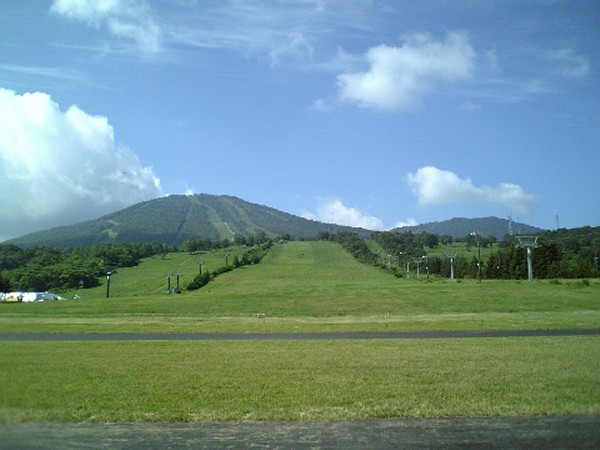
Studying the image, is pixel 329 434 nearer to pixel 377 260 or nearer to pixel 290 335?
pixel 290 335

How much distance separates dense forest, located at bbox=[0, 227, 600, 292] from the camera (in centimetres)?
8269

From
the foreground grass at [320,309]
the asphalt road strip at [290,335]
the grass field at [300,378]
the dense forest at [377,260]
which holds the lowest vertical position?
the foreground grass at [320,309]

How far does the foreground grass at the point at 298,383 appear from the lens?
36.5ft

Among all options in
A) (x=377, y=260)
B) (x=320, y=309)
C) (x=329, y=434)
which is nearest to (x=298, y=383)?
(x=329, y=434)

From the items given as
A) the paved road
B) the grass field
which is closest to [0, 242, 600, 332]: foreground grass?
the grass field

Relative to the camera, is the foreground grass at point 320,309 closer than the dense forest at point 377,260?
Yes

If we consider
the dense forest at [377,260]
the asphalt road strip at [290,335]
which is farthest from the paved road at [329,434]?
the dense forest at [377,260]

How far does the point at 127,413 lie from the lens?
1112 centimetres

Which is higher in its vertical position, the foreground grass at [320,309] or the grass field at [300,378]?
the grass field at [300,378]

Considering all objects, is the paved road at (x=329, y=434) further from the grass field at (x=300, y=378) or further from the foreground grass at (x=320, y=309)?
the foreground grass at (x=320, y=309)

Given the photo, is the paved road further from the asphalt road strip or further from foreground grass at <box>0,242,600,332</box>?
foreground grass at <box>0,242,600,332</box>

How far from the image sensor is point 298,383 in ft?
46.0

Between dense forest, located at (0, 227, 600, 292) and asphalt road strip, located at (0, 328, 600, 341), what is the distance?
37.8 m

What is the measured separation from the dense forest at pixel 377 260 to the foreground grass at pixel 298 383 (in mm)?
53102
